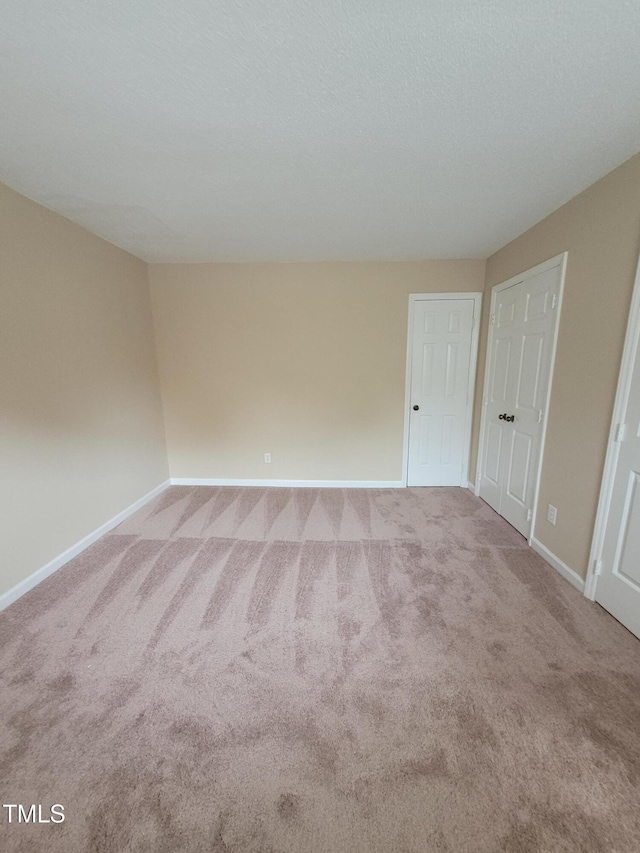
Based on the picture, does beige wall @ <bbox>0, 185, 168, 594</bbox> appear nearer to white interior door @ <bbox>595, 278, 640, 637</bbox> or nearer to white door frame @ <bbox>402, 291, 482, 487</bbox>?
white door frame @ <bbox>402, 291, 482, 487</bbox>

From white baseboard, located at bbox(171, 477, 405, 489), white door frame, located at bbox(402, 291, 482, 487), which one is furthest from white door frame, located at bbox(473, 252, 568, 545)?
white baseboard, located at bbox(171, 477, 405, 489)

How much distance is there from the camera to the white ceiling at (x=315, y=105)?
97 cm

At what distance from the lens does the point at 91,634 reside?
1670 mm

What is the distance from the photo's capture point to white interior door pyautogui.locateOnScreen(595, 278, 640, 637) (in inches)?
63.9

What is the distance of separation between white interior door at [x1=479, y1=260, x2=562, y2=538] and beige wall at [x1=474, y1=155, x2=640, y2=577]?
0.12 metres

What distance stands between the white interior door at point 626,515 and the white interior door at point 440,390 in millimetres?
1720

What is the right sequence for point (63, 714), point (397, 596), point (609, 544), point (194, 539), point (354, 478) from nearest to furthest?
1. point (63, 714)
2. point (609, 544)
3. point (397, 596)
4. point (194, 539)
5. point (354, 478)

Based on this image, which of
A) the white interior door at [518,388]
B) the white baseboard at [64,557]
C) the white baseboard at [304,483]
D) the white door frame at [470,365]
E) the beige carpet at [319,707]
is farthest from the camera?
the white baseboard at [304,483]

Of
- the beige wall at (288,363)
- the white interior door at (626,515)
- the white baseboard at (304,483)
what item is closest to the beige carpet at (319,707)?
the white interior door at (626,515)

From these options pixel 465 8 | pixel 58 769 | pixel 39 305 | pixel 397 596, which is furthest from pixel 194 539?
pixel 465 8

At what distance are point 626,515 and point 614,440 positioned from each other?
414 millimetres

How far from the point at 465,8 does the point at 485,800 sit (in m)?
2.52

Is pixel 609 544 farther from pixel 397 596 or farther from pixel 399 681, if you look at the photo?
pixel 399 681

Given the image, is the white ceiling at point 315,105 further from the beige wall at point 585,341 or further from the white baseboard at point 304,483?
the white baseboard at point 304,483
